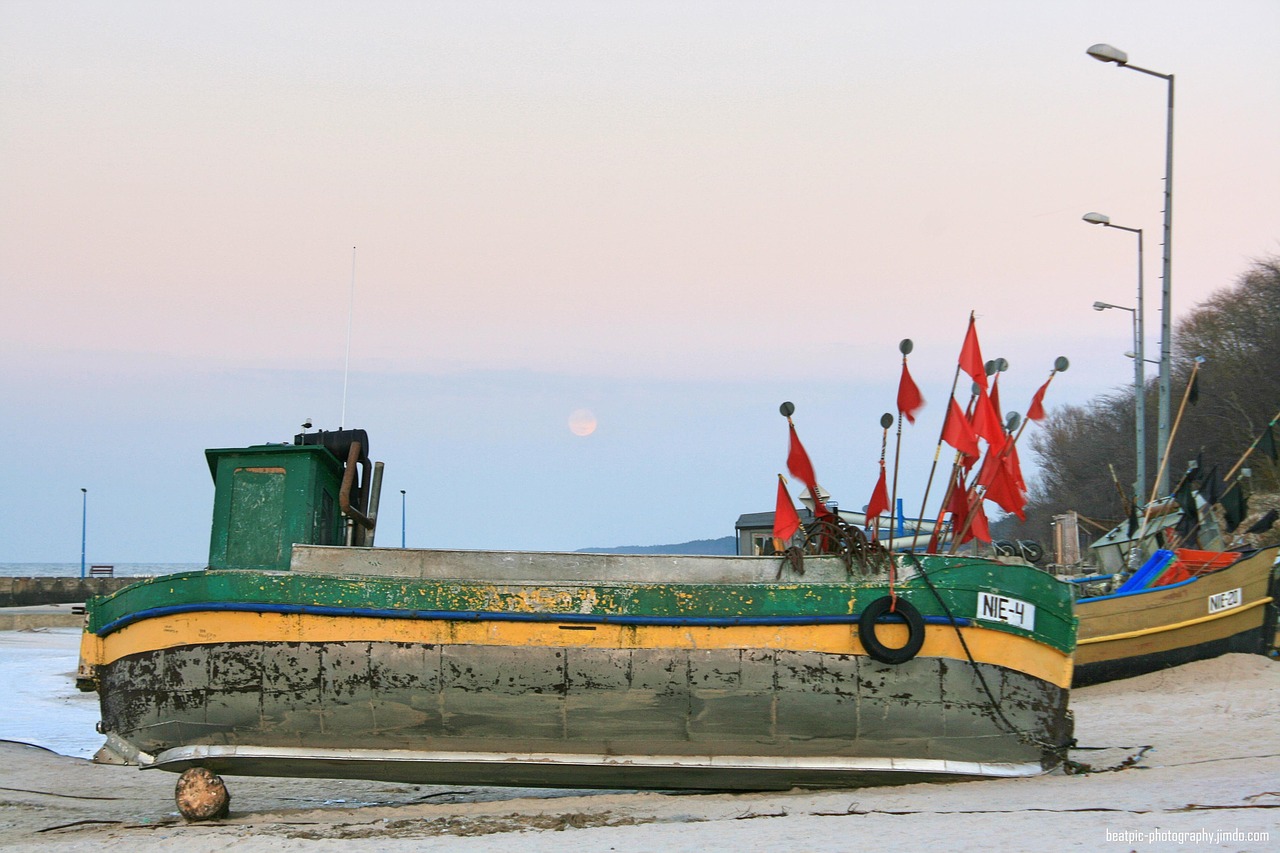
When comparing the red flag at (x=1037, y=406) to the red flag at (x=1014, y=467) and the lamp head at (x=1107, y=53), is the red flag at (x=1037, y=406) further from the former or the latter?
the lamp head at (x=1107, y=53)

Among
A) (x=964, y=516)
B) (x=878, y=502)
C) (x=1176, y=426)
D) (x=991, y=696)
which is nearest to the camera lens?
(x=991, y=696)

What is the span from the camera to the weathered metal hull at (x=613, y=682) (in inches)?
345

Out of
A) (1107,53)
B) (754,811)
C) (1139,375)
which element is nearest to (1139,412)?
(1139,375)

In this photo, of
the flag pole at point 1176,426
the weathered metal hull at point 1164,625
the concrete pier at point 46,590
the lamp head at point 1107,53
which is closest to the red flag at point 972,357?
the flag pole at point 1176,426


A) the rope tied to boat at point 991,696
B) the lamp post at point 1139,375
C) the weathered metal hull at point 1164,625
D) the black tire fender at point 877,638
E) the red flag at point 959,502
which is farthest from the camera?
the lamp post at point 1139,375

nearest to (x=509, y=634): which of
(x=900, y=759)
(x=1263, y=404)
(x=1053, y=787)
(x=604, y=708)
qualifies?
(x=604, y=708)

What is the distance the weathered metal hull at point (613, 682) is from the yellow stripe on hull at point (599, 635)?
15 mm

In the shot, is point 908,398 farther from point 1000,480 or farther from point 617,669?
point 617,669

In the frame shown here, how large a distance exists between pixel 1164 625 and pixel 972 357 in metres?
8.38

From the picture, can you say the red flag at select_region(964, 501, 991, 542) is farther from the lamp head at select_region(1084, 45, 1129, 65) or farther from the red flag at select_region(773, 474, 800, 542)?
the lamp head at select_region(1084, 45, 1129, 65)

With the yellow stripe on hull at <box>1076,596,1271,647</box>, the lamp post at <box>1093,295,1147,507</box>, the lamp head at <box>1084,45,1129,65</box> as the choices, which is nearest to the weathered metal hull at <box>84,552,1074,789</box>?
the yellow stripe on hull at <box>1076,596,1271,647</box>

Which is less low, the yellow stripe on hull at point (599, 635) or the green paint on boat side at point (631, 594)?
the green paint on boat side at point (631, 594)

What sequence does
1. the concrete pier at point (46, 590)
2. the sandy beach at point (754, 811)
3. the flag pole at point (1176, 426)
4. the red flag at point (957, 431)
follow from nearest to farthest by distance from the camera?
the sandy beach at point (754, 811), the red flag at point (957, 431), the flag pole at point (1176, 426), the concrete pier at point (46, 590)

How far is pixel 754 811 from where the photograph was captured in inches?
335
